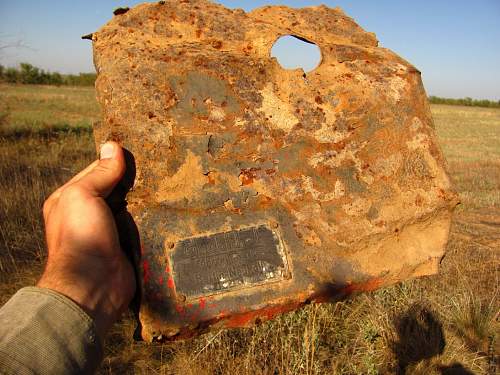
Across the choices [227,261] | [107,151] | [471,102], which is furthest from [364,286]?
[471,102]

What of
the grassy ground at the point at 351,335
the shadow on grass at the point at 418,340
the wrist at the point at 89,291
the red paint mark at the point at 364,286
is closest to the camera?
the wrist at the point at 89,291

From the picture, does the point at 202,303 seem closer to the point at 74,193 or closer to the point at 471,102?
the point at 74,193

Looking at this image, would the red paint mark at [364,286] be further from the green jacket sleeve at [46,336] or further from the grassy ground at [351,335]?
the green jacket sleeve at [46,336]

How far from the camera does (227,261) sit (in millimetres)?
1446

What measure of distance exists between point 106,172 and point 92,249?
0.28 metres

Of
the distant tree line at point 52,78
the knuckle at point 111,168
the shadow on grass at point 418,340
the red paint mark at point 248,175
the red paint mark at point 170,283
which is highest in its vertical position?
the distant tree line at point 52,78

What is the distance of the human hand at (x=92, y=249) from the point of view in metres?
1.24

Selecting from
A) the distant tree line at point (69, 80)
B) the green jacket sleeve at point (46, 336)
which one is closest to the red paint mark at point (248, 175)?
the green jacket sleeve at point (46, 336)

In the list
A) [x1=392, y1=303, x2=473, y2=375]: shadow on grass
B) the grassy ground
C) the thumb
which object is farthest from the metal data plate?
[x1=392, y1=303, x2=473, y2=375]: shadow on grass

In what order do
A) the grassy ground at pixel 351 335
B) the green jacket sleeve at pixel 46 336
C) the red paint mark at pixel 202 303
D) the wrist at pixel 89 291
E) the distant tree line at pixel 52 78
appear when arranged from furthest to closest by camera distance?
the distant tree line at pixel 52 78
the grassy ground at pixel 351 335
the red paint mark at pixel 202 303
the wrist at pixel 89 291
the green jacket sleeve at pixel 46 336

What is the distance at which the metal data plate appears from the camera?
1.41m

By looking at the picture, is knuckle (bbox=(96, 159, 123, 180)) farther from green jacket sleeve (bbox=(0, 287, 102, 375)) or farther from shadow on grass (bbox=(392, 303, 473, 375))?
shadow on grass (bbox=(392, 303, 473, 375))

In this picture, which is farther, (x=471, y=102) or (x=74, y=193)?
(x=471, y=102)

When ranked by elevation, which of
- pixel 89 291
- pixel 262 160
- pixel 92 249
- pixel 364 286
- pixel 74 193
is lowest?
pixel 364 286
